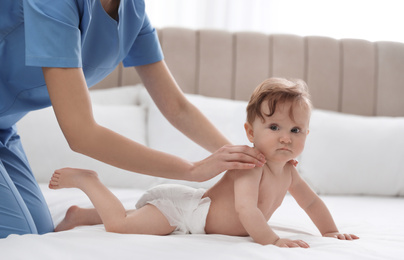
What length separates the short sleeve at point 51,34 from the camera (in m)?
1.13

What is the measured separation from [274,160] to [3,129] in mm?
876

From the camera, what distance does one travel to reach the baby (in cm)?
123

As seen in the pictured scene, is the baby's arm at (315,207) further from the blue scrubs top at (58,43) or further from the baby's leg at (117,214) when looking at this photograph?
the blue scrubs top at (58,43)

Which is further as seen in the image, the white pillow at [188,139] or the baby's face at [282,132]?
the white pillow at [188,139]

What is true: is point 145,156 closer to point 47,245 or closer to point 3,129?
point 47,245

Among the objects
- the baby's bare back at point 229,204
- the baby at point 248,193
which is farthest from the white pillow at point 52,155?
the baby's bare back at point 229,204

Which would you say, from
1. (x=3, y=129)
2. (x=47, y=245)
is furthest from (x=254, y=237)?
(x=3, y=129)

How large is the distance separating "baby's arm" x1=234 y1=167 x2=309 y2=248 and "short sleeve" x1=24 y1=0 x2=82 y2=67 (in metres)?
0.50

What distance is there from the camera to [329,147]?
2.17 metres

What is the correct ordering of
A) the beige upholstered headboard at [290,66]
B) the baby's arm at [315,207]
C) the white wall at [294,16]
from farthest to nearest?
the white wall at [294,16] < the beige upholstered headboard at [290,66] < the baby's arm at [315,207]

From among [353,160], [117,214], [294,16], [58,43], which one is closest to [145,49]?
[58,43]

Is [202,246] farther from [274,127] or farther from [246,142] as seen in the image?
[246,142]

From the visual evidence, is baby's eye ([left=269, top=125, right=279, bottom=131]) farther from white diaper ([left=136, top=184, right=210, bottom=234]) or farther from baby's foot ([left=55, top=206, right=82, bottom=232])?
baby's foot ([left=55, top=206, right=82, bottom=232])

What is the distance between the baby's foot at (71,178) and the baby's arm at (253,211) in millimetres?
401
